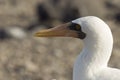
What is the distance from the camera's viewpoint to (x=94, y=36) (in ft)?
20.7

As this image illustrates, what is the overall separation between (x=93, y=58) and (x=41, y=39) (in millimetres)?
7326

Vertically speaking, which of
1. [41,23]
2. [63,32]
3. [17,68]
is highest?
[41,23]

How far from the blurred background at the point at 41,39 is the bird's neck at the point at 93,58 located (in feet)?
15.2

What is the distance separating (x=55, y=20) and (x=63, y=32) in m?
8.87

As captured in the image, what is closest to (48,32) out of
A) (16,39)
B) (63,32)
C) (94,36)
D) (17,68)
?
(63,32)

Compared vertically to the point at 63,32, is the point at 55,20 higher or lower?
higher

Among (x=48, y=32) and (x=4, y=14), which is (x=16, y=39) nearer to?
(x=4, y=14)

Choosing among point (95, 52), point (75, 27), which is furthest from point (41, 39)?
point (95, 52)

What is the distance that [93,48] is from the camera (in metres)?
6.39

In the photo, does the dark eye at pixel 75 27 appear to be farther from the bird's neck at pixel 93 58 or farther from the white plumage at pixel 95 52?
the bird's neck at pixel 93 58

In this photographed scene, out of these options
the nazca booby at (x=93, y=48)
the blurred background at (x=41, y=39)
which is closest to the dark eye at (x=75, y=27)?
the nazca booby at (x=93, y=48)

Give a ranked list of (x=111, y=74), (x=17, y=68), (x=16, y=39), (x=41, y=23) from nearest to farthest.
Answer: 1. (x=111, y=74)
2. (x=17, y=68)
3. (x=16, y=39)
4. (x=41, y=23)

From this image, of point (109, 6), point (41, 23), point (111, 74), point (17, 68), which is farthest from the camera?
point (109, 6)

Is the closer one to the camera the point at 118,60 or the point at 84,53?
the point at 84,53
